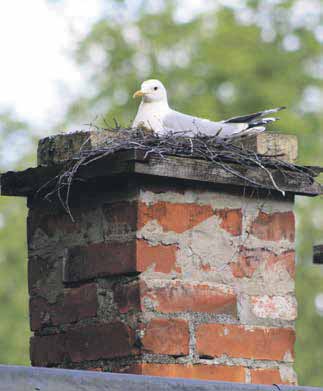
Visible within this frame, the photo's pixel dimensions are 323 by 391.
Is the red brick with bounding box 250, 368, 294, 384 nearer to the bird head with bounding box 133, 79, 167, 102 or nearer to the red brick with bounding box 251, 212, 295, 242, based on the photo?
the red brick with bounding box 251, 212, 295, 242

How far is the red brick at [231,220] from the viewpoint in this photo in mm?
4238

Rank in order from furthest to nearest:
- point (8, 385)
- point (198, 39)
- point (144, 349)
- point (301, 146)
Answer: point (198, 39)
point (301, 146)
point (144, 349)
point (8, 385)

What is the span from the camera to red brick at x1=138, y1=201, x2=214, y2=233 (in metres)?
4.05

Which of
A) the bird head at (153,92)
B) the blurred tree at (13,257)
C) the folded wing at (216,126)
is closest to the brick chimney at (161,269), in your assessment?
the folded wing at (216,126)

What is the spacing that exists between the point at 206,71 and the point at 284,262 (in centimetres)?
1791

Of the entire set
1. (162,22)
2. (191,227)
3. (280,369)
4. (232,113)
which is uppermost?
(162,22)

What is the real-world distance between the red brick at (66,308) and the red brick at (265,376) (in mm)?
481

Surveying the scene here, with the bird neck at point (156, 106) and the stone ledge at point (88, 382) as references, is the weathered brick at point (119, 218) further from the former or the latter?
the bird neck at point (156, 106)

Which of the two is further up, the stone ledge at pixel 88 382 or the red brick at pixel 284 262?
the red brick at pixel 284 262

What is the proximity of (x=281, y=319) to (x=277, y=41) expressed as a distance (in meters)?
19.0

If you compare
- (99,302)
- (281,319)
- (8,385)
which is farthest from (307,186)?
(8,385)

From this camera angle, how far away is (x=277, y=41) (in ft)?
75.6

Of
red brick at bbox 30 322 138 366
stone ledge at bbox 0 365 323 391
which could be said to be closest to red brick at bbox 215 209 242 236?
red brick at bbox 30 322 138 366

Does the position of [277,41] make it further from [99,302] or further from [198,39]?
[99,302]
